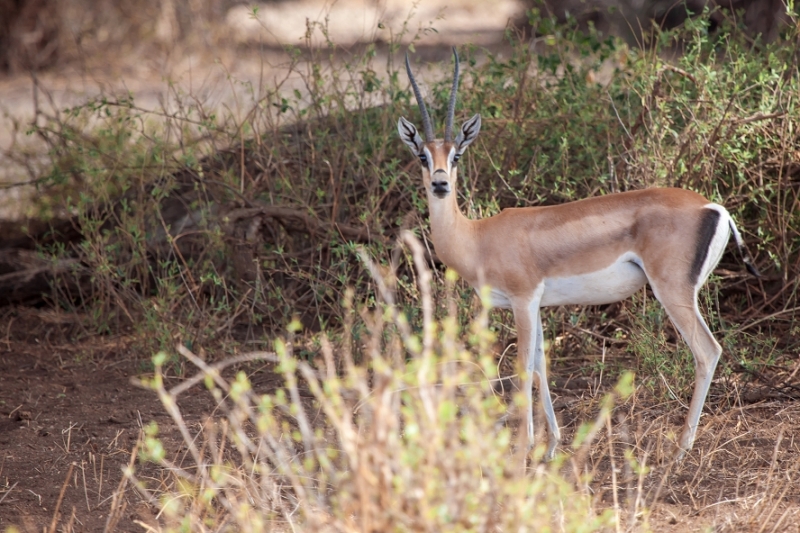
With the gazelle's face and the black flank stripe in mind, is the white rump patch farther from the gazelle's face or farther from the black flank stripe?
the gazelle's face

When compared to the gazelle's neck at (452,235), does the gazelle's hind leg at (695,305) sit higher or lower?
lower

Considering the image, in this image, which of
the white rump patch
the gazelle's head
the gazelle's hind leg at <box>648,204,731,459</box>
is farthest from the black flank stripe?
the gazelle's head

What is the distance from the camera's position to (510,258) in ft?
15.3

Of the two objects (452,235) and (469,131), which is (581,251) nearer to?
(452,235)

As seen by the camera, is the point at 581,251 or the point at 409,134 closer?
the point at 581,251

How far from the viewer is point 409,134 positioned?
5000 millimetres

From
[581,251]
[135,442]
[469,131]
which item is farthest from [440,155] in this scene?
[135,442]

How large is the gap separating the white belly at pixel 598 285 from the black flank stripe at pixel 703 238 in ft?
0.90

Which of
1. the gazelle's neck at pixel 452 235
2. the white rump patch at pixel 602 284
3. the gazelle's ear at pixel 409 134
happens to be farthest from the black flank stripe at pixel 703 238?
the gazelle's ear at pixel 409 134

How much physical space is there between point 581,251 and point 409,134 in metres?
1.12

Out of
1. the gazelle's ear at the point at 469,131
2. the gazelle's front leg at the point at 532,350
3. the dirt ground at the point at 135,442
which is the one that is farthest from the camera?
the gazelle's ear at the point at 469,131

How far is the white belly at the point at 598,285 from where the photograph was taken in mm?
4570

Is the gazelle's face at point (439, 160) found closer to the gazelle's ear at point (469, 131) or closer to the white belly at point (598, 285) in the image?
the gazelle's ear at point (469, 131)

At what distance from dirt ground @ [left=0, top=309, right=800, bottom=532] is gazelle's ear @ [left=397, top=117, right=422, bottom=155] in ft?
5.21
